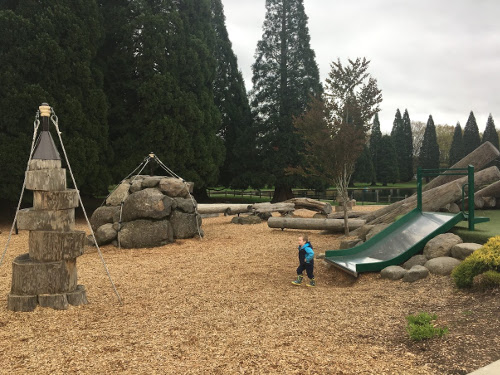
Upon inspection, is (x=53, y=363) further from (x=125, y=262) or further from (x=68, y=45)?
(x=68, y=45)

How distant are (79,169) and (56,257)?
11090mm

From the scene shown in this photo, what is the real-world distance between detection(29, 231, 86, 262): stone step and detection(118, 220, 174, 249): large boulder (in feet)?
17.6

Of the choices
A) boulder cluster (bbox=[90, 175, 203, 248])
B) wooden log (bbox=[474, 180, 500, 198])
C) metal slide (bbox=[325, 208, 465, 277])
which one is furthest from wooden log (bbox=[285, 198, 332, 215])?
metal slide (bbox=[325, 208, 465, 277])

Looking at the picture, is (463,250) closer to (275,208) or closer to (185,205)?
(185,205)

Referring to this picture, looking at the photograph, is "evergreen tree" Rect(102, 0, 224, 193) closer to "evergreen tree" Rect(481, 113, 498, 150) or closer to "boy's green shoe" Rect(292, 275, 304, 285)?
"boy's green shoe" Rect(292, 275, 304, 285)

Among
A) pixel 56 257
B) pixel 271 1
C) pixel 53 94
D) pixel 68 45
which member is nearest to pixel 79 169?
pixel 53 94

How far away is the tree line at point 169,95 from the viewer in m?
14.0

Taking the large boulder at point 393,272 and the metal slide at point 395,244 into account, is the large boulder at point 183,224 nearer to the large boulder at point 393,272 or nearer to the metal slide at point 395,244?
the metal slide at point 395,244

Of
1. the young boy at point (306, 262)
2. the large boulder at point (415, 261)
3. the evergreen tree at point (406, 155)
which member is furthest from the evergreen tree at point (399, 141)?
the young boy at point (306, 262)

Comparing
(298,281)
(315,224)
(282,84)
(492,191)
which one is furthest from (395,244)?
(282,84)

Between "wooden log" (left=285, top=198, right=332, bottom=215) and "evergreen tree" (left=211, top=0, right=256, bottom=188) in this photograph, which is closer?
"wooden log" (left=285, top=198, right=332, bottom=215)

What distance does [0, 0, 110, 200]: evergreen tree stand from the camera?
47.0ft

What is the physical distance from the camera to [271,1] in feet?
85.4

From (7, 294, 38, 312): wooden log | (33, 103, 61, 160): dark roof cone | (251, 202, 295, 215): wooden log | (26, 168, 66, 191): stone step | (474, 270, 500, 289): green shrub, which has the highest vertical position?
(33, 103, 61, 160): dark roof cone
